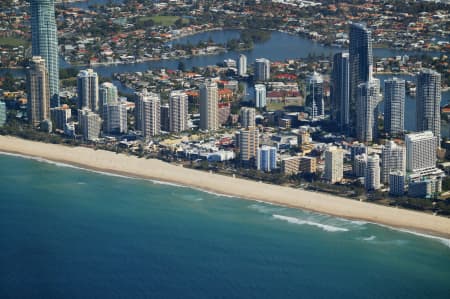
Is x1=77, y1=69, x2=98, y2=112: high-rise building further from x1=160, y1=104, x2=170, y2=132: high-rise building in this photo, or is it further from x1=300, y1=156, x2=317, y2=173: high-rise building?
x1=300, y1=156, x2=317, y2=173: high-rise building

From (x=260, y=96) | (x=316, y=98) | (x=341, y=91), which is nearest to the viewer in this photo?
(x=341, y=91)

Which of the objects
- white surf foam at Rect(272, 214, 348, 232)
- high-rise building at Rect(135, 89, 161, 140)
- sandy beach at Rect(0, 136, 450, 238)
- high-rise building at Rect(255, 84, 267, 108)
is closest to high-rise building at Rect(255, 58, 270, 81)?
high-rise building at Rect(255, 84, 267, 108)

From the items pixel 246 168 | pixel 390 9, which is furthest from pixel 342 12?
pixel 246 168

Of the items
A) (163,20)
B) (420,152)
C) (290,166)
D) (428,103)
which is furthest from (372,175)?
(163,20)

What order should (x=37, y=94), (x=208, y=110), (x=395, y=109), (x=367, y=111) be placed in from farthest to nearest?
(x=37, y=94) < (x=208, y=110) < (x=395, y=109) < (x=367, y=111)

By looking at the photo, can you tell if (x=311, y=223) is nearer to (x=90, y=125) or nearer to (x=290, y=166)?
(x=290, y=166)

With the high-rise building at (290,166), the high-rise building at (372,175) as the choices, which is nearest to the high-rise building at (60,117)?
the high-rise building at (290,166)

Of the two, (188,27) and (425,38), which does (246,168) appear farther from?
(188,27)

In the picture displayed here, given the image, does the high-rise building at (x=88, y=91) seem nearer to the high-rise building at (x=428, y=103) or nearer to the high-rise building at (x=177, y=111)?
the high-rise building at (x=177, y=111)

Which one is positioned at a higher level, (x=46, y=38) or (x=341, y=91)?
(x=46, y=38)
